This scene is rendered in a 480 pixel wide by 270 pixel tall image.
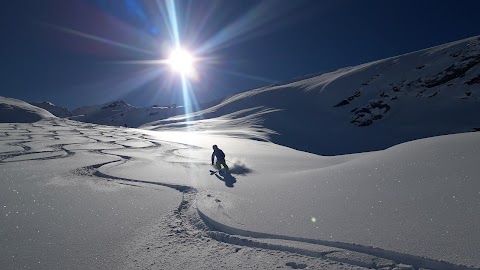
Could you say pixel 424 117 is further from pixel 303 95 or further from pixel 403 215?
pixel 403 215

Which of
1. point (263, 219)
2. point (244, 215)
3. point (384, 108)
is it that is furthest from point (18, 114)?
point (263, 219)

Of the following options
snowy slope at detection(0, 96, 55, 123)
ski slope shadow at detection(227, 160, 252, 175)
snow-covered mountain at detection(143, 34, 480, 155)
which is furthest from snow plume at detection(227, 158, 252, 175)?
snowy slope at detection(0, 96, 55, 123)

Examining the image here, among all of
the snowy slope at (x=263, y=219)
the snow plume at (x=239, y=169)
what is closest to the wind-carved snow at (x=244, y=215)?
the snowy slope at (x=263, y=219)

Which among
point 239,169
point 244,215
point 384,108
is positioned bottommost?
point 244,215

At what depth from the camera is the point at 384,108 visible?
39.6 meters

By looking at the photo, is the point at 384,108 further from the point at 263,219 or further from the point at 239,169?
the point at 263,219

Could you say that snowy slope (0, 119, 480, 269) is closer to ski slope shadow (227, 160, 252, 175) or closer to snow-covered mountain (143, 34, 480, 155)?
ski slope shadow (227, 160, 252, 175)

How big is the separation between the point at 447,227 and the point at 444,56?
5540 cm

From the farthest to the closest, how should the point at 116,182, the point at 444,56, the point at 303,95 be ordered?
the point at 303,95 < the point at 444,56 < the point at 116,182

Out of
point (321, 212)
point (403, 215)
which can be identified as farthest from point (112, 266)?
point (403, 215)

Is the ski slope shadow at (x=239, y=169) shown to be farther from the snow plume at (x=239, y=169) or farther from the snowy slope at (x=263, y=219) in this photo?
the snowy slope at (x=263, y=219)

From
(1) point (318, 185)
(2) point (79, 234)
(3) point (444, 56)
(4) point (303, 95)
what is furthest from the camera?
(4) point (303, 95)

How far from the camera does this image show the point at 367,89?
47906 mm

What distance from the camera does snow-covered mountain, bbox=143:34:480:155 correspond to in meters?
31.6
